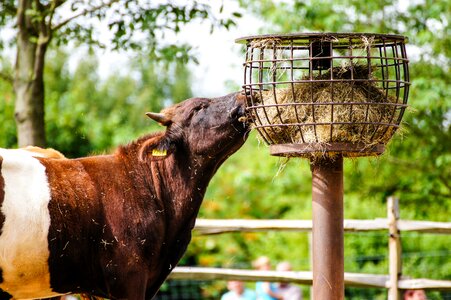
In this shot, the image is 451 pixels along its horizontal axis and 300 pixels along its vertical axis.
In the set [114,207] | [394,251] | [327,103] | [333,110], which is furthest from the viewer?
[394,251]

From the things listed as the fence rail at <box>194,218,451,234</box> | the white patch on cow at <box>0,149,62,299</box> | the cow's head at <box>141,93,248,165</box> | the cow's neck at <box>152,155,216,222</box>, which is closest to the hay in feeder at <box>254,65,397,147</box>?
the cow's head at <box>141,93,248,165</box>

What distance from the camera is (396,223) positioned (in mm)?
7922

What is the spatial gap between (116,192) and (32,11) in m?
2.45

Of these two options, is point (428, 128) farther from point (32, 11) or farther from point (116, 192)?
point (116, 192)

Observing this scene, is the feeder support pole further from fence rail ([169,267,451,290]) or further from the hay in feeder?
fence rail ([169,267,451,290])

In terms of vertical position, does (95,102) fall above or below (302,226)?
above

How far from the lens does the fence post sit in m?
7.83

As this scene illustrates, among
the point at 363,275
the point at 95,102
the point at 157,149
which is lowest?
the point at 363,275

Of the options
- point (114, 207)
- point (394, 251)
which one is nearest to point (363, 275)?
point (394, 251)

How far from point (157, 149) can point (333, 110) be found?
1269 mm

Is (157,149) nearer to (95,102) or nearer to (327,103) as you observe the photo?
(327,103)

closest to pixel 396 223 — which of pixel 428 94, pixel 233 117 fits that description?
pixel 428 94

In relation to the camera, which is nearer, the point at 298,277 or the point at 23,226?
the point at 23,226

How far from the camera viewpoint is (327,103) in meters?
4.24
